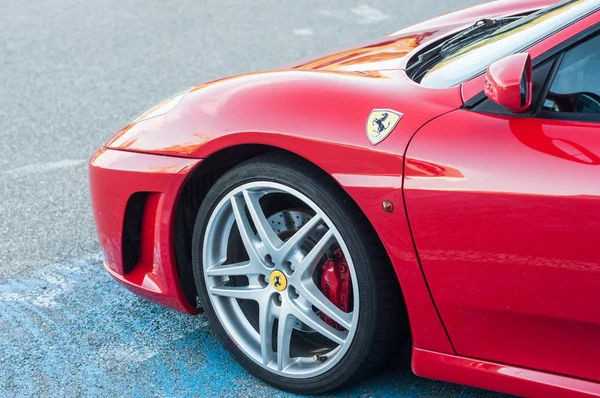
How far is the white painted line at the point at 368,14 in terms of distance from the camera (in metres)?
9.09

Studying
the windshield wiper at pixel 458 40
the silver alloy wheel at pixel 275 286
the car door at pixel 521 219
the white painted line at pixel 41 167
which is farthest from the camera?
the white painted line at pixel 41 167

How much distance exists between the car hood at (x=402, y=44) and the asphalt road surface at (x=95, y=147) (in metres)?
1.04

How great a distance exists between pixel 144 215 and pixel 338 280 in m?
0.77

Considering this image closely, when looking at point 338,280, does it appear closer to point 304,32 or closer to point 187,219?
point 187,219

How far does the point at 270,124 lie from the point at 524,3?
168cm

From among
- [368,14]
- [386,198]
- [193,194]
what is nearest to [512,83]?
[386,198]

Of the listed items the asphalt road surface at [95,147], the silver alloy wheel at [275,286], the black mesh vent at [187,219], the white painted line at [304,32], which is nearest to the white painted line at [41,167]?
the asphalt road surface at [95,147]

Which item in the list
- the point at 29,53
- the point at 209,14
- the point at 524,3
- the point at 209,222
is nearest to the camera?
the point at 209,222

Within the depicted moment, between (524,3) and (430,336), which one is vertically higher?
(524,3)

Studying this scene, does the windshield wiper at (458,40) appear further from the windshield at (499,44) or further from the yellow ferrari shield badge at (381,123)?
the yellow ferrari shield badge at (381,123)

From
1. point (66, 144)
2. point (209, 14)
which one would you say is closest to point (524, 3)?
point (66, 144)

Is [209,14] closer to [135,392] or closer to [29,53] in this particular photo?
[29,53]

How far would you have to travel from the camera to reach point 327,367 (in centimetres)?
289

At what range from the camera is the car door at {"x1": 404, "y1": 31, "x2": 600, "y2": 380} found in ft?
7.47
